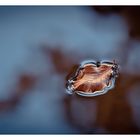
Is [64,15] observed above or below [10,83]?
above

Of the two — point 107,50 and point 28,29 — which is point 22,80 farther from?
point 107,50

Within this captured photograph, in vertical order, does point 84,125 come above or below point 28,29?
below

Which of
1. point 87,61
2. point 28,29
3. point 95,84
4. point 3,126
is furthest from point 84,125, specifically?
point 28,29

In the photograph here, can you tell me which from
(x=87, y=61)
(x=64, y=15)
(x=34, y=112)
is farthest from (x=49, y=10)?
(x=34, y=112)

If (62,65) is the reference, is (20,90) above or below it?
below

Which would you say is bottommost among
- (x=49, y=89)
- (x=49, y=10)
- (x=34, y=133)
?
(x=34, y=133)

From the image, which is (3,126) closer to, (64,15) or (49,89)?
(49,89)
